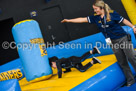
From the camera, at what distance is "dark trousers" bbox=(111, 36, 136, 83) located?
2.27m

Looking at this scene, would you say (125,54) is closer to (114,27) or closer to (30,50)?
(114,27)

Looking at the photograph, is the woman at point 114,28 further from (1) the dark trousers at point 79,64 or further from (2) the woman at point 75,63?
(1) the dark trousers at point 79,64

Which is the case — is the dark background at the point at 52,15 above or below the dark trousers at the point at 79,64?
above

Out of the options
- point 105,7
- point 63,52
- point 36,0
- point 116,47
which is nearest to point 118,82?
point 116,47

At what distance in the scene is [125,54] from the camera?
2303mm

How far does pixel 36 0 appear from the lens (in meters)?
6.01

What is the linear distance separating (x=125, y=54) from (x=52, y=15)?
4.17 meters

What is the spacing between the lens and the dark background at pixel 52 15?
5.77 meters

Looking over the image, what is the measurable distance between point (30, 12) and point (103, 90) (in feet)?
14.4

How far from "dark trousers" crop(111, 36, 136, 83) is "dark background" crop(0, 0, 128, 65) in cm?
361

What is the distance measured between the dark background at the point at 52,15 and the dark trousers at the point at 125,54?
361cm

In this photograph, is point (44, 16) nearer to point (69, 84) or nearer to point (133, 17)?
point (133, 17)

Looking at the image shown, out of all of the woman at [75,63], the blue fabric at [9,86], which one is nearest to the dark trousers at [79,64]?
the woman at [75,63]

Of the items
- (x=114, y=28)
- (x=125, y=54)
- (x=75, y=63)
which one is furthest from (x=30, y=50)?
(x=125, y=54)
